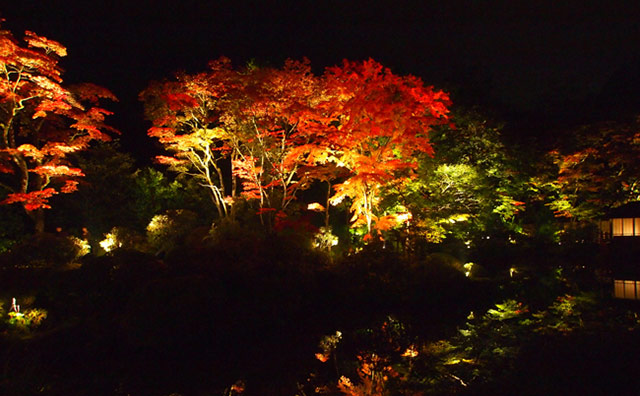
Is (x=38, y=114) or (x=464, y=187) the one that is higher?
(x=38, y=114)

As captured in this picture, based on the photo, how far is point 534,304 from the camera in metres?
12.2

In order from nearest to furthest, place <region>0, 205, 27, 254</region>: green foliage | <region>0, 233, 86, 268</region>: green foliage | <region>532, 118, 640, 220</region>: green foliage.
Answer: <region>0, 233, 86, 268</region>: green foliage → <region>0, 205, 27, 254</region>: green foliage → <region>532, 118, 640, 220</region>: green foliage

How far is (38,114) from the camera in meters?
12.6

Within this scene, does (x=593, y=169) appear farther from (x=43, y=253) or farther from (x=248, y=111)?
(x=43, y=253)

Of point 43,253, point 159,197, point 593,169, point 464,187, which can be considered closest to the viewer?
point 43,253

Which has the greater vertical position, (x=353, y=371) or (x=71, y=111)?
(x=71, y=111)

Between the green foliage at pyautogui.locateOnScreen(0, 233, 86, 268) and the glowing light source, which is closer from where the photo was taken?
the green foliage at pyautogui.locateOnScreen(0, 233, 86, 268)

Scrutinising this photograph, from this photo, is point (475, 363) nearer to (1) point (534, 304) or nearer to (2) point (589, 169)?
(1) point (534, 304)

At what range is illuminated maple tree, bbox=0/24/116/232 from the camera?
39.4 feet

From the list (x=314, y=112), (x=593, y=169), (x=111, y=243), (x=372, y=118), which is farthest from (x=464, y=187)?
(x=111, y=243)

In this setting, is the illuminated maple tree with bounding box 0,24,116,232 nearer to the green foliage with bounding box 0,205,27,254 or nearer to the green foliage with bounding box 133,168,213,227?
the green foliage with bounding box 0,205,27,254

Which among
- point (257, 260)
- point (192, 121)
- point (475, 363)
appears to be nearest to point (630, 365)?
point (475, 363)

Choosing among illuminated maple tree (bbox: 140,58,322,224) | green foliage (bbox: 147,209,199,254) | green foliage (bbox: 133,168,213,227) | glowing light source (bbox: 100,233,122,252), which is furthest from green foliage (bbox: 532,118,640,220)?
glowing light source (bbox: 100,233,122,252)

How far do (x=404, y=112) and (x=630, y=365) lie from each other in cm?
854
